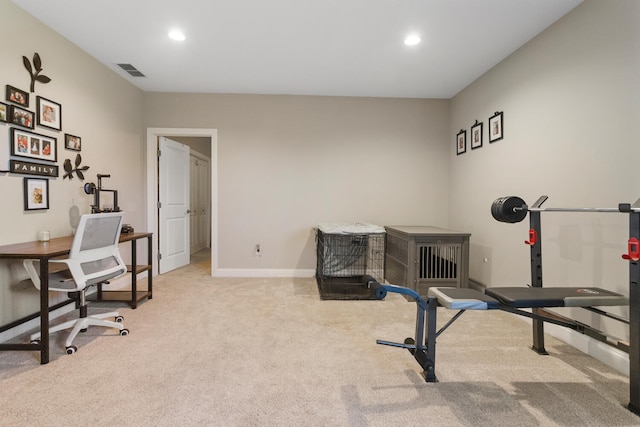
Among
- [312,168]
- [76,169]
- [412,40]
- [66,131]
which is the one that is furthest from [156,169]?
[412,40]

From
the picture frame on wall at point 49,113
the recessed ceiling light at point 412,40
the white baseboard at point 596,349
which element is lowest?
the white baseboard at point 596,349

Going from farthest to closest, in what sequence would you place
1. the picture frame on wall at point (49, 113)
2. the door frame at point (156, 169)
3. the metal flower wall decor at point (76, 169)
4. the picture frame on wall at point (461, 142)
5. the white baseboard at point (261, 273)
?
the white baseboard at point (261, 273) → the door frame at point (156, 169) → the picture frame on wall at point (461, 142) → the metal flower wall decor at point (76, 169) → the picture frame on wall at point (49, 113)

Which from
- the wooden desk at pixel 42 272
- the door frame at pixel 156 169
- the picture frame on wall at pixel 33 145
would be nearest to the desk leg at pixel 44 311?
the wooden desk at pixel 42 272

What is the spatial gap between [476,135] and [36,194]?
441 cm

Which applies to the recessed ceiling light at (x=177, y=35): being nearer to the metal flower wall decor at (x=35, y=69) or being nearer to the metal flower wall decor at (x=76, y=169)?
the metal flower wall decor at (x=35, y=69)

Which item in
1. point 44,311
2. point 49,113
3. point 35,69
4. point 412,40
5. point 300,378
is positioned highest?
point 412,40

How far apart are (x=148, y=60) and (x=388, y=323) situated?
3615 mm

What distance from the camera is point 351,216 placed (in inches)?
169

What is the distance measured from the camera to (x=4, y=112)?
2240mm

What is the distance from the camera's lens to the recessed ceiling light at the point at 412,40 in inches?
106

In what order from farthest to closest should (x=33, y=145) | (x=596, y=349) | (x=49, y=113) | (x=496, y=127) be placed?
(x=496, y=127) < (x=49, y=113) < (x=33, y=145) < (x=596, y=349)

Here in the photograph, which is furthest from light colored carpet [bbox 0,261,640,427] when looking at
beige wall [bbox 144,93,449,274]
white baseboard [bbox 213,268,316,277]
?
beige wall [bbox 144,93,449,274]

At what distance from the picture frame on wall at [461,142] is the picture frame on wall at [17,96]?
14.6ft

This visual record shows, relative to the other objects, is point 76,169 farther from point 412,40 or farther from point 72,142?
point 412,40
